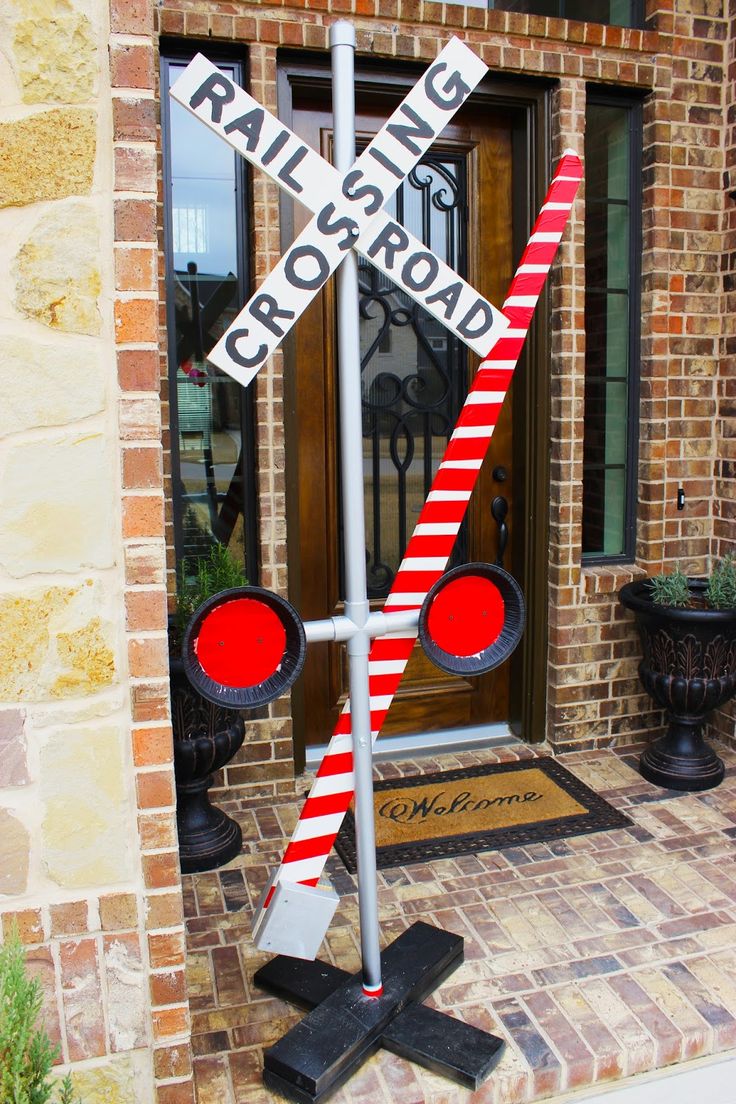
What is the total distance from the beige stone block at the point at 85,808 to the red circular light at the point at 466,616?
729 mm

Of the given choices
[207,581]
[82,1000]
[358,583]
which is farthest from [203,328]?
[82,1000]

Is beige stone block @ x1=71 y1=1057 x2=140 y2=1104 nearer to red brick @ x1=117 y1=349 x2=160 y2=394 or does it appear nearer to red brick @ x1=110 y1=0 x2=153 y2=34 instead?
red brick @ x1=117 y1=349 x2=160 y2=394

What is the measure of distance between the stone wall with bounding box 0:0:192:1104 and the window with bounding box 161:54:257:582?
5.31 feet

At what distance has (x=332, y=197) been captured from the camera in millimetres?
2107

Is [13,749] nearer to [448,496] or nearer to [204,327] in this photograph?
[448,496]

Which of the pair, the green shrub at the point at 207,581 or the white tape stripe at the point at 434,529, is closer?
the white tape stripe at the point at 434,529

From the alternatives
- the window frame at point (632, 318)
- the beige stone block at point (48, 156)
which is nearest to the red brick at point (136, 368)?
the beige stone block at point (48, 156)

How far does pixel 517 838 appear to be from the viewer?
3426mm

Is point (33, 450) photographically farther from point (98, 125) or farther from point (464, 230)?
point (464, 230)

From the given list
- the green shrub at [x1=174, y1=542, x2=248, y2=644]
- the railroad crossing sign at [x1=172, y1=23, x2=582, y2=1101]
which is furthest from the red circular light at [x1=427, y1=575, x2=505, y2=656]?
the green shrub at [x1=174, y1=542, x2=248, y2=644]

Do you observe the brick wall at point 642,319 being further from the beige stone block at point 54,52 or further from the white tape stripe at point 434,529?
the beige stone block at point 54,52

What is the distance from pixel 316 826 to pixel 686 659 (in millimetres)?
1885

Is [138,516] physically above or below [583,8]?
below

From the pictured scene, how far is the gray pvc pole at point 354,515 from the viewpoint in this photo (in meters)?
2.13
